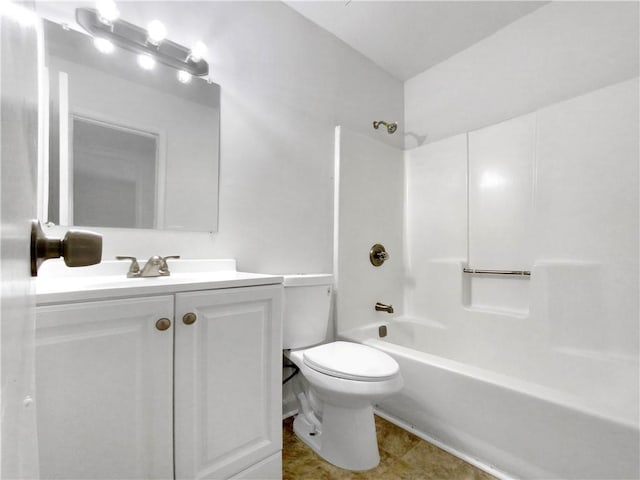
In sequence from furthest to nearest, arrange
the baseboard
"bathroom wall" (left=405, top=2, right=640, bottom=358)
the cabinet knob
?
"bathroom wall" (left=405, top=2, right=640, bottom=358) → the baseboard → the cabinet knob

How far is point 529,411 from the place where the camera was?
1.13 metres

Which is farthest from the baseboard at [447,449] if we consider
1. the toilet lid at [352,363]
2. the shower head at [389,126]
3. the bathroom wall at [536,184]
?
the shower head at [389,126]

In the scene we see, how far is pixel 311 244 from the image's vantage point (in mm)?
1780

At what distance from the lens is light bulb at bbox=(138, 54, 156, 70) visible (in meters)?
1.22

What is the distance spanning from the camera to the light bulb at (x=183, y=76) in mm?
1319

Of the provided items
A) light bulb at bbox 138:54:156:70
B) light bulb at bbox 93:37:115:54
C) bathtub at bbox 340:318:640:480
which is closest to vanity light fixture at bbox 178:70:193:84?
light bulb at bbox 138:54:156:70

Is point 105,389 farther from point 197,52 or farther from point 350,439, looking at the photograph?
point 197,52

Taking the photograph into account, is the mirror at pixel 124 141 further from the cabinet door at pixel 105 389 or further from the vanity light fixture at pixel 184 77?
the cabinet door at pixel 105 389

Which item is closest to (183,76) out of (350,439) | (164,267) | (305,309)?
(164,267)

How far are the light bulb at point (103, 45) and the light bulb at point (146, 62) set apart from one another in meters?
0.09

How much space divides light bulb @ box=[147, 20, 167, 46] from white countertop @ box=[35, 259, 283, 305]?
887mm

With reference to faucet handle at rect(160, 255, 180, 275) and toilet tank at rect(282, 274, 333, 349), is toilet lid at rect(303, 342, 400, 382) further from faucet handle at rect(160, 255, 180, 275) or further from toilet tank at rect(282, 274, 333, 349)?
faucet handle at rect(160, 255, 180, 275)

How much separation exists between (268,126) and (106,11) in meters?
0.76

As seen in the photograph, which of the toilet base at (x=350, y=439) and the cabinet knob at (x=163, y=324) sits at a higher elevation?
the cabinet knob at (x=163, y=324)
